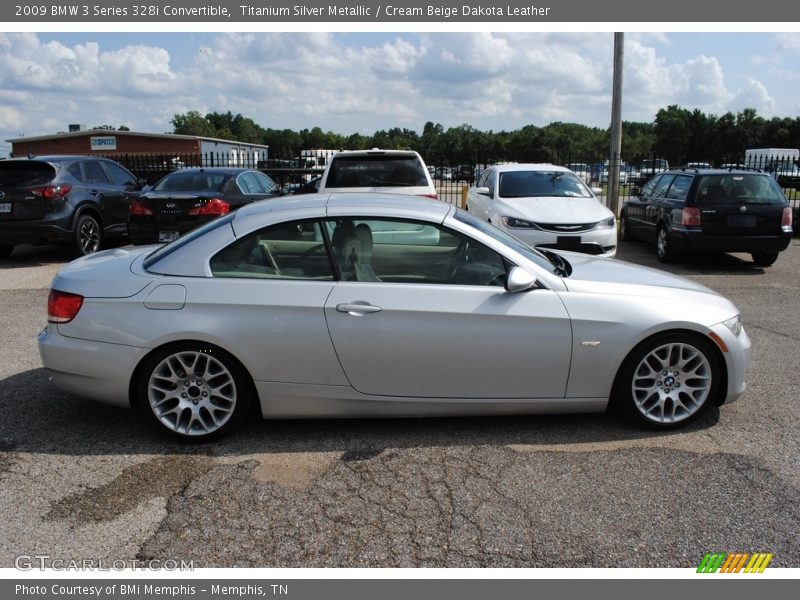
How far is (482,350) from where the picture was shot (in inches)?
168

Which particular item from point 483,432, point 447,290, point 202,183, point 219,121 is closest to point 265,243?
point 447,290

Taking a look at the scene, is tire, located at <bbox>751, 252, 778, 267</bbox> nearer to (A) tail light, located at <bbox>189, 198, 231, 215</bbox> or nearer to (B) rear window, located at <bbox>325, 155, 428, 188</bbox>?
(B) rear window, located at <bbox>325, 155, 428, 188</bbox>

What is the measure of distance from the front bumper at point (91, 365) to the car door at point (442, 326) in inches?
51.3

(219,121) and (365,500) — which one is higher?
(219,121)

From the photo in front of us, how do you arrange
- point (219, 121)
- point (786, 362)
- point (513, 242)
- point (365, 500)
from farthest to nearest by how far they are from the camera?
point (219, 121), point (786, 362), point (513, 242), point (365, 500)

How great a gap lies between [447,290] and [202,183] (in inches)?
315

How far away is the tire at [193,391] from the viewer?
A: 4.29 m

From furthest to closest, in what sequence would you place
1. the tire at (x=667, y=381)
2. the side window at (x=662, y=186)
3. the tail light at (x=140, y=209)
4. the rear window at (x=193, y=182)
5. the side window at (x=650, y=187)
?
the side window at (x=650, y=187) < the side window at (x=662, y=186) < the rear window at (x=193, y=182) < the tail light at (x=140, y=209) < the tire at (x=667, y=381)

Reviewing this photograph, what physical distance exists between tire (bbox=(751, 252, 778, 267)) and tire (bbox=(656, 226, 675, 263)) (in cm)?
137

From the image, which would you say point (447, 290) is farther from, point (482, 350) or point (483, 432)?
point (483, 432)

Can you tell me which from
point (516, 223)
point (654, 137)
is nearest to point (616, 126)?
point (516, 223)

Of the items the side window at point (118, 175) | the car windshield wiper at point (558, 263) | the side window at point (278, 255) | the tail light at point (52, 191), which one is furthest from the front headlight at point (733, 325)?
the side window at point (118, 175)

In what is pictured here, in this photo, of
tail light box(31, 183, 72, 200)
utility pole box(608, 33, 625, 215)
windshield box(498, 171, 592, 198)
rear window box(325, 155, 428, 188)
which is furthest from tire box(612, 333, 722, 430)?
utility pole box(608, 33, 625, 215)

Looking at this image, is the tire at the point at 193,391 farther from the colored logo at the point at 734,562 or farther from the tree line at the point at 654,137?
the tree line at the point at 654,137
